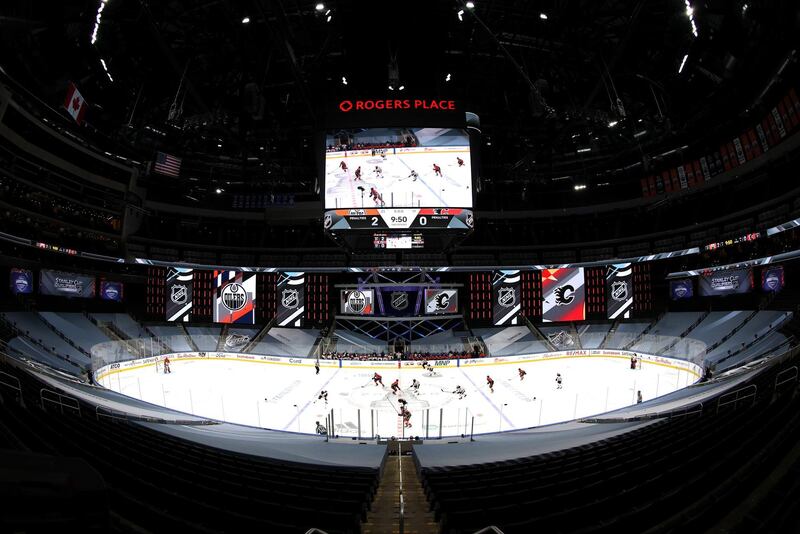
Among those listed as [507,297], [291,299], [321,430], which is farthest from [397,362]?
[321,430]

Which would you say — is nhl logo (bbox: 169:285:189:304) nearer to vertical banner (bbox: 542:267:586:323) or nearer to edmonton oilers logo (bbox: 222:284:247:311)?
edmonton oilers logo (bbox: 222:284:247:311)

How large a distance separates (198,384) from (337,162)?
43.8 feet

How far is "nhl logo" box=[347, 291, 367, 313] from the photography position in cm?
3441

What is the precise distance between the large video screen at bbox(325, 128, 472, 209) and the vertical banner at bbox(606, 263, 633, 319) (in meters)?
23.5

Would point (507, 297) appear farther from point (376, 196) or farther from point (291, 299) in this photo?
point (376, 196)

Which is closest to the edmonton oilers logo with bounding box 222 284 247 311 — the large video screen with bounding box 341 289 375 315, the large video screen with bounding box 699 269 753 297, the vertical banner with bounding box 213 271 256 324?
the vertical banner with bounding box 213 271 256 324

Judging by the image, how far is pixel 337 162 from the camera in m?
18.1

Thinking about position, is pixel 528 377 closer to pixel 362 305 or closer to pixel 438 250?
pixel 438 250

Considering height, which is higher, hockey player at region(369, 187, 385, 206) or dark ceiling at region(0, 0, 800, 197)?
dark ceiling at region(0, 0, 800, 197)

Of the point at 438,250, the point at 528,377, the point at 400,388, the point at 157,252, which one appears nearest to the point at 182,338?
the point at 157,252

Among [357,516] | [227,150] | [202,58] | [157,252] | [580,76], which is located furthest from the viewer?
[157,252]

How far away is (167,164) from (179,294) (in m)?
11.7

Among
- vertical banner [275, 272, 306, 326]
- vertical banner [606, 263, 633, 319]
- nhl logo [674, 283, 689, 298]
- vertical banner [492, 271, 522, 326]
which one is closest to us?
nhl logo [674, 283, 689, 298]

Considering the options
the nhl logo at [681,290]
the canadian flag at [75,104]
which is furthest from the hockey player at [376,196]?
the nhl logo at [681,290]
